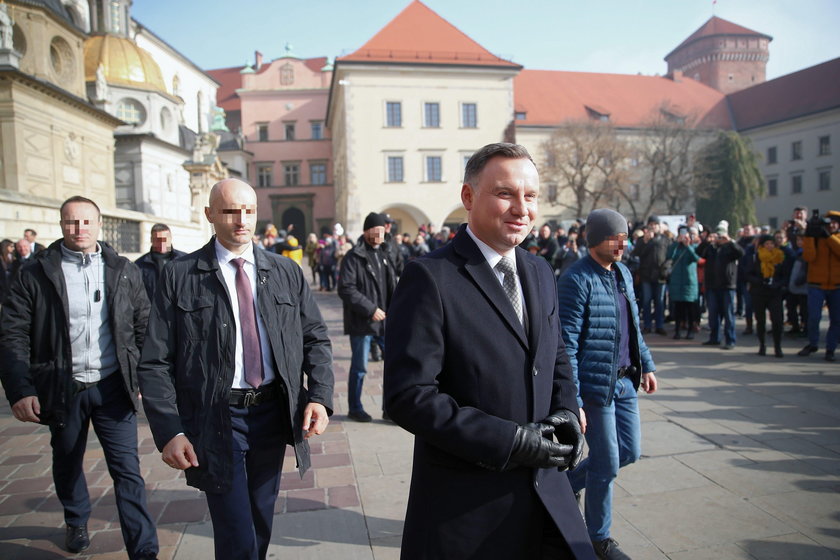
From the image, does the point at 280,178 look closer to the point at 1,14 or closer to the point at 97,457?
the point at 1,14

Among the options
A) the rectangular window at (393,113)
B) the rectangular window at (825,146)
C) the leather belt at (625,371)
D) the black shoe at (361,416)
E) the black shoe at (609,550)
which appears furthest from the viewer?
the rectangular window at (825,146)

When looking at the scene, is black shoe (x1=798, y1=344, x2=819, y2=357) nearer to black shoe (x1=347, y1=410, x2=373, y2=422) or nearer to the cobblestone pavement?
the cobblestone pavement

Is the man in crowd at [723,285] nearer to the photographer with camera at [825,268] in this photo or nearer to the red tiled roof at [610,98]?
the photographer with camera at [825,268]

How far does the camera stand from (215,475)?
8.43 ft

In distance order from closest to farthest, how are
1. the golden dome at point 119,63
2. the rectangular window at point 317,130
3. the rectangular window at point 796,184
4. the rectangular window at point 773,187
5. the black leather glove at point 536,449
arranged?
the black leather glove at point 536,449
the golden dome at point 119,63
the rectangular window at point 796,184
the rectangular window at point 773,187
the rectangular window at point 317,130

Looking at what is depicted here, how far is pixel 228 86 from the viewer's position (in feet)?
273

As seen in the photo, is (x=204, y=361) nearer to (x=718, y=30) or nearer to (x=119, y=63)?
(x=119, y=63)

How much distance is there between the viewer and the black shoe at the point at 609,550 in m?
3.33

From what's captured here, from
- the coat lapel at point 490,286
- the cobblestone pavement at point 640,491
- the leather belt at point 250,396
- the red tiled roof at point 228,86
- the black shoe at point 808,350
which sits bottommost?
the cobblestone pavement at point 640,491

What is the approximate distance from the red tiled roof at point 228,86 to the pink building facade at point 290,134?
12.5m

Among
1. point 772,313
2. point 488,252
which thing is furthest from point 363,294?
point 772,313

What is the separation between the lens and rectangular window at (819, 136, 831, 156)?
49969 millimetres

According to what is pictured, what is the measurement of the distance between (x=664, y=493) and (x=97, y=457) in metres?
5.03

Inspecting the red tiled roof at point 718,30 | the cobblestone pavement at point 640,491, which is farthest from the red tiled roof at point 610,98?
the cobblestone pavement at point 640,491
